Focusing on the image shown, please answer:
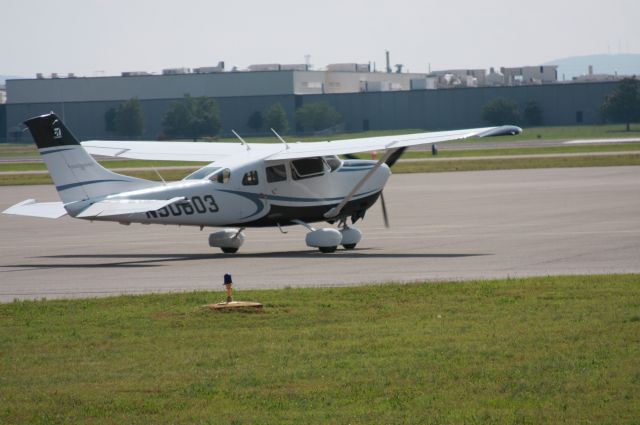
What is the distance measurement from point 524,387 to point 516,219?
20.2 meters

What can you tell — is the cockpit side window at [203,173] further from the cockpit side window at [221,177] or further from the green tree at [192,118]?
the green tree at [192,118]

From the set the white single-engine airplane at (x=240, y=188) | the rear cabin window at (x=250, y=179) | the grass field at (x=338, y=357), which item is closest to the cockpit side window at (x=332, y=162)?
the white single-engine airplane at (x=240, y=188)

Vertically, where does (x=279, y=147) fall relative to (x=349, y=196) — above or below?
above

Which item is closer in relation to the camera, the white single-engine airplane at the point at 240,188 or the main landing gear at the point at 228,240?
the white single-engine airplane at the point at 240,188

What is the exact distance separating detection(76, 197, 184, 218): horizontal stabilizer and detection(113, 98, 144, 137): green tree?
10142 cm

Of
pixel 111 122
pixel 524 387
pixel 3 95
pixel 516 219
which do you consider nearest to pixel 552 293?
pixel 524 387

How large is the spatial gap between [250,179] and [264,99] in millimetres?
107564

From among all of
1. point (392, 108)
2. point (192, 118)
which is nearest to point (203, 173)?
point (192, 118)

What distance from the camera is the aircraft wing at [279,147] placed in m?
24.3

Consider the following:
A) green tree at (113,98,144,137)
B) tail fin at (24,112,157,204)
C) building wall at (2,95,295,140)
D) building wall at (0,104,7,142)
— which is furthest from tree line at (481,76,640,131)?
tail fin at (24,112,157,204)

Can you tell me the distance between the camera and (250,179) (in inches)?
960

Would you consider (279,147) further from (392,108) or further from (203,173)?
(392,108)

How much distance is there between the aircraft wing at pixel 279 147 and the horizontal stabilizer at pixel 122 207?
8.86 feet

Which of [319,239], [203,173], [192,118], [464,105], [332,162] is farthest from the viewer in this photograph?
[464,105]
